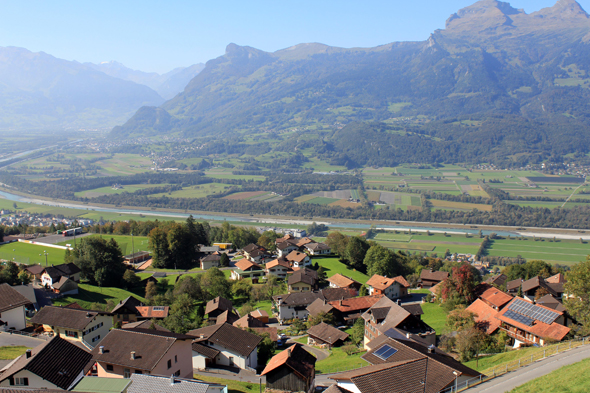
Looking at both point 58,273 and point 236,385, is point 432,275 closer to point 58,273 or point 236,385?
point 236,385

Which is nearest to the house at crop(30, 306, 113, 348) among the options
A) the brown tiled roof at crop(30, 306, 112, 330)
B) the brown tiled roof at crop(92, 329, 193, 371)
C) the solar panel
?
the brown tiled roof at crop(30, 306, 112, 330)

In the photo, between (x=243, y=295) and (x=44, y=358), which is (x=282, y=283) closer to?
(x=243, y=295)

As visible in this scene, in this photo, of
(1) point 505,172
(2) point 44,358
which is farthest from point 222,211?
(1) point 505,172

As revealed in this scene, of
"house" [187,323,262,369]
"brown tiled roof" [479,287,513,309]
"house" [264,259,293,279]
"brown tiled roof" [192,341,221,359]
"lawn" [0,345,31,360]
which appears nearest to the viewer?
"lawn" [0,345,31,360]

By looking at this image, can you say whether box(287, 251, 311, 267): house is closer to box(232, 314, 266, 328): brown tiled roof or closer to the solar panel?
box(232, 314, 266, 328): brown tiled roof

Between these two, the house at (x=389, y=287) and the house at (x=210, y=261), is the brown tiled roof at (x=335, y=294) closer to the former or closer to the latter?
the house at (x=389, y=287)

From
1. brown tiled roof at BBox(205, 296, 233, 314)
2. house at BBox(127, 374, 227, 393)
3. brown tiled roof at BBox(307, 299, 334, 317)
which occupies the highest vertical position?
house at BBox(127, 374, 227, 393)

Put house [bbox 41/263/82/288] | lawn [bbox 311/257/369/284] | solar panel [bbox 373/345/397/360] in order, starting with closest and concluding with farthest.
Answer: solar panel [bbox 373/345/397/360]
house [bbox 41/263/82/288]
lawn [bbox 311/257/369/284]
